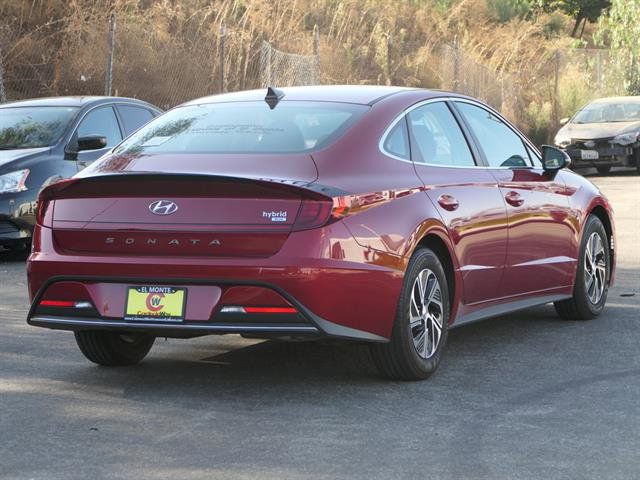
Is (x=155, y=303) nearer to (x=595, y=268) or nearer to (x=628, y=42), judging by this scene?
(x=595, y=268)

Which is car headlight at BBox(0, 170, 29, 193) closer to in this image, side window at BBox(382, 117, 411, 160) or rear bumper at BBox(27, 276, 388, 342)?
side window at BBox(382, 117, 411, 160)

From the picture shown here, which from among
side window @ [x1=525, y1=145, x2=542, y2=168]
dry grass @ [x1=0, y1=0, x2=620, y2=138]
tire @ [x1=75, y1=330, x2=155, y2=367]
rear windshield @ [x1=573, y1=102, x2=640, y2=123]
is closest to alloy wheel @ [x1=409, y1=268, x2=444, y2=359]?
tire @ [x1=75, y1=330, x2=155, y2=367]

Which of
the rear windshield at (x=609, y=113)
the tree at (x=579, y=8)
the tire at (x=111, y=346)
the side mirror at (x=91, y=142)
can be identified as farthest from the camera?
the tree at (x=579, y=8)

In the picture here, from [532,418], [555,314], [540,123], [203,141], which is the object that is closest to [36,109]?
[555,314]

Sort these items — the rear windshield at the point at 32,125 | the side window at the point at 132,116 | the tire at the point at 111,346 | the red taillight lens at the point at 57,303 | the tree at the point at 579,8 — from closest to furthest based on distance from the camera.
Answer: the red taillight lens at the point at 57,303, the tire at the point at 111,346, the rear windshield at the point at 32,125, the side window at the point at 132,116, the tree at the point at 579,8

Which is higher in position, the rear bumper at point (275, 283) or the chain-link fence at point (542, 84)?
the rear bumper at point (275, 283)

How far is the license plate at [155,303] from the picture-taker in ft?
20.5

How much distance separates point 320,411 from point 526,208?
2.51 m

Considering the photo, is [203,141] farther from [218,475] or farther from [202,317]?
[218,475]

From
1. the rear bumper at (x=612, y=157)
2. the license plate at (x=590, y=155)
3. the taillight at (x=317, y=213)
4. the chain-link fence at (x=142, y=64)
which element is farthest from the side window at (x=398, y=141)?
the rear bumper at (x=612, y=157)

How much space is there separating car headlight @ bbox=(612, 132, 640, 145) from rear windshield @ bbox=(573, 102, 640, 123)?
879mm

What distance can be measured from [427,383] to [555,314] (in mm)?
2759

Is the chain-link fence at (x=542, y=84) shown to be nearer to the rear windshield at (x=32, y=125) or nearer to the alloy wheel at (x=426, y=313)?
the rear windshield at (x=32, y=125)

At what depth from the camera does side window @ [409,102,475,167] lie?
23.9 ft
